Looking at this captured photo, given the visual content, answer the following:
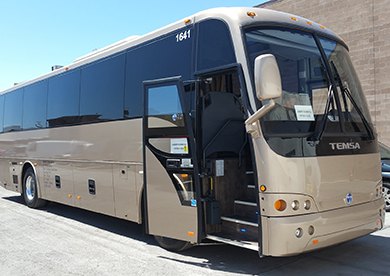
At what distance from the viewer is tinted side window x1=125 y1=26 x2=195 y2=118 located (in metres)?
5.75

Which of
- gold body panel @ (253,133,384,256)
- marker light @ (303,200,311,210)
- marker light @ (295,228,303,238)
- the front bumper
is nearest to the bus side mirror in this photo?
gold body panel @ (253,133,384,256)

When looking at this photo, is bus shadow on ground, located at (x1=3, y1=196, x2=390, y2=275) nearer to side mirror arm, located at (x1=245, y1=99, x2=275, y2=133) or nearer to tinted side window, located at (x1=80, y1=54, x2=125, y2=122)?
side mirror arm, located at (x1=245, y1=99, x2=275, y2=133)

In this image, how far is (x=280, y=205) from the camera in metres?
4.59

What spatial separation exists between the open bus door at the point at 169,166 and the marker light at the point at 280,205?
1.17 m

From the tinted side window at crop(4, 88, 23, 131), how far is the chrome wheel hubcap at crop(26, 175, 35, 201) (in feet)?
4.82

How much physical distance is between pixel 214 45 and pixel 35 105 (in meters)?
6.69

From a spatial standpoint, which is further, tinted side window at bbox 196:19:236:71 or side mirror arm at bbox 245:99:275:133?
tinted side window at bbox 196:19:236:71

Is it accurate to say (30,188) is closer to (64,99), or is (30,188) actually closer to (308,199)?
(64,99)

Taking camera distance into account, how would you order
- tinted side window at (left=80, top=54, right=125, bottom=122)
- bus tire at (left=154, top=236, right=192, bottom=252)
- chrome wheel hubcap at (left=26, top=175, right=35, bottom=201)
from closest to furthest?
1. bus tire at (left=154, top=236, right=192, bottom=252)
2. tinted side window at (left=80, top=54, right=125, bottom=122)
3. chrome wheel hubcap at (left=26, top=175, right=35, bottom=201)

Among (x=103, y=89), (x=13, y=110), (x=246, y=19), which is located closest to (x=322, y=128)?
(x=246, y=19)

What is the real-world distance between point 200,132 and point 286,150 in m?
1.29

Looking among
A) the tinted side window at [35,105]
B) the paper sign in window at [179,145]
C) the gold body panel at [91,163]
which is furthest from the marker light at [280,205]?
the tinted side window at [35,105]

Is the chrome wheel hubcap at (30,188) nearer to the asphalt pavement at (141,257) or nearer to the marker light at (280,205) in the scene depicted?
the asphalt pavement at (141,257)

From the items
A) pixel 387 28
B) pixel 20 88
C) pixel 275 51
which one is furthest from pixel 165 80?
pixel 387 28
